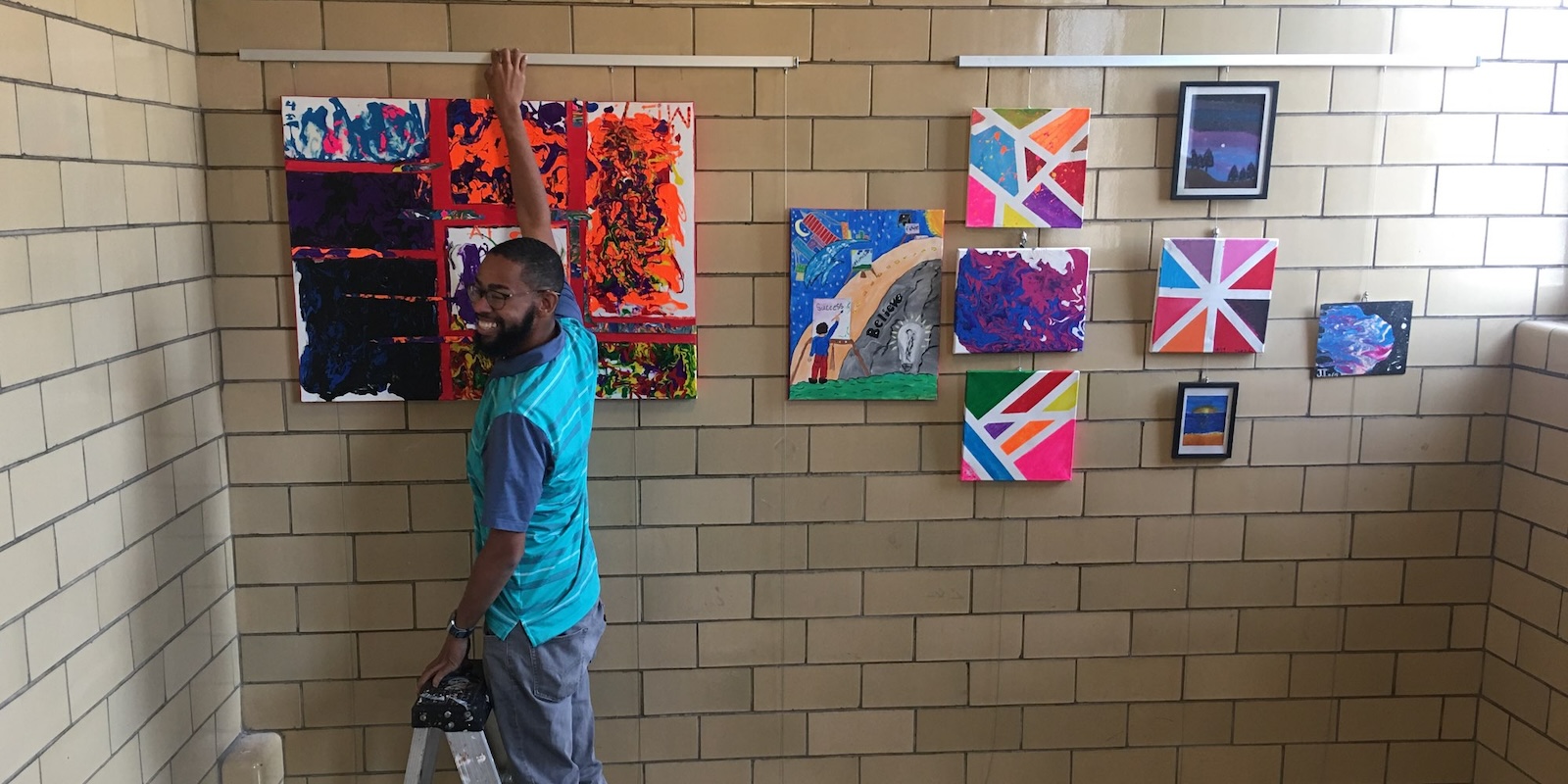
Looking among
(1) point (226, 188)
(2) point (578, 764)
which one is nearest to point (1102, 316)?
(2) point (578, 764)

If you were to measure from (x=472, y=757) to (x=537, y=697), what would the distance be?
195mm

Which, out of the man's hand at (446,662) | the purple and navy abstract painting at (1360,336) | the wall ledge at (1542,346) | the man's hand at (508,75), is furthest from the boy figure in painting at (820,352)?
the wall ledge at (1542,346)

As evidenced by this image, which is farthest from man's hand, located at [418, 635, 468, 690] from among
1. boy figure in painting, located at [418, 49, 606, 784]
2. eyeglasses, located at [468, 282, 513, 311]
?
eyeglasses, located at [468, 282, 513, 311]

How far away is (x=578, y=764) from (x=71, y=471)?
1219 millimetres

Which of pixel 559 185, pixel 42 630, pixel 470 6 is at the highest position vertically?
pixel 470 6

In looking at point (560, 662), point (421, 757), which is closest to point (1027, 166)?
point (560, 662)

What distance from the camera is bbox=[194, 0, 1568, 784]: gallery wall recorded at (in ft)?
8.11

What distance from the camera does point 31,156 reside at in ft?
5.99

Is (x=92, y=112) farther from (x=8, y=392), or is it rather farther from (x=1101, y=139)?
(x=1101, y=139)

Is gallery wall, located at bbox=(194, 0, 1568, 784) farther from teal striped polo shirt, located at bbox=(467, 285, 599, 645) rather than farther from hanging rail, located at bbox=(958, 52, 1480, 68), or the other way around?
teal striped polo shirt, located at bbox=(467, 285, 599, 645)

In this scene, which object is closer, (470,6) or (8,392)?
(8,392)

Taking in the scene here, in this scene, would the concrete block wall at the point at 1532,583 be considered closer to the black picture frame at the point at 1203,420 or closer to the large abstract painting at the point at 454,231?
the black picture frame at the point at 1203,420

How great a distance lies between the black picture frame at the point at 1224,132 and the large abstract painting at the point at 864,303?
2.08 ft

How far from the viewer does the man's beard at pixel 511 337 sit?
2.12 metres
